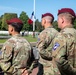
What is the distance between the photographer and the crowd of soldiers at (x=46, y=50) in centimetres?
371

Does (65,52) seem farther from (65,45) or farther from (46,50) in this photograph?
(46,50)

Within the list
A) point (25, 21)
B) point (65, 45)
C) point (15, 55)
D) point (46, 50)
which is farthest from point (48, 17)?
point (25, 21)

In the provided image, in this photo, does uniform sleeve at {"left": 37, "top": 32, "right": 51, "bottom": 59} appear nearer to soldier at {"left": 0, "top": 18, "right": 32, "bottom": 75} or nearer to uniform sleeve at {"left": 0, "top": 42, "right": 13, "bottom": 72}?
soldier at {"left": 0, "top": 18, "right": 32, "bottom": 75}

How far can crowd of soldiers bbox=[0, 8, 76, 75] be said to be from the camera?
3.71 meters

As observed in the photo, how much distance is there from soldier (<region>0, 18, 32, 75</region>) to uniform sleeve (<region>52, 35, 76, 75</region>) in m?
1.31

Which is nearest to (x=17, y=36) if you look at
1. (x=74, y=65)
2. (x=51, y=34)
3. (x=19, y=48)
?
(x=19, y=48)

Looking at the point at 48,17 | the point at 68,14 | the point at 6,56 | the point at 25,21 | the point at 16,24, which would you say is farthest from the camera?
the point at 25,21

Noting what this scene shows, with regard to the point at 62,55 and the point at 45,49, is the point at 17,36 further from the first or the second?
the point at 62,55

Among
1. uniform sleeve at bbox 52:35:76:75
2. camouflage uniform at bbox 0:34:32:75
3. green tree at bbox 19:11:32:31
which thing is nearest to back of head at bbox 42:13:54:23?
camouflage uniform at bbox 0:34:32:75

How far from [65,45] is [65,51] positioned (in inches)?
3.2

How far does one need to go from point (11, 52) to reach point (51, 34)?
1.37m

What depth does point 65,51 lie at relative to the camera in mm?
3701

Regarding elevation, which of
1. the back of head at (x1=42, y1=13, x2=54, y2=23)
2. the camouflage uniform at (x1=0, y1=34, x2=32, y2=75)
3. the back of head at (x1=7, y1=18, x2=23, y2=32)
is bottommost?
the camouflage uniform at (x1=0, y1=34, x2=32, y2=75)

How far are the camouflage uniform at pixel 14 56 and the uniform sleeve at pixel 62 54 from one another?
4.30ft
